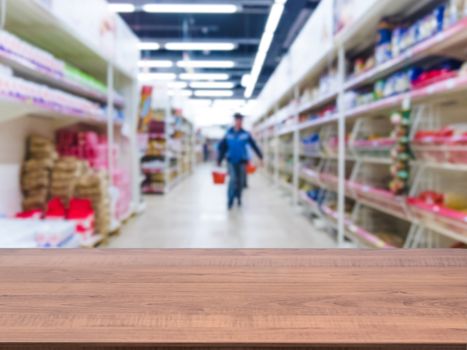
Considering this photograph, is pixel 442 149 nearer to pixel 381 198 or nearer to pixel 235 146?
pixel 381 198

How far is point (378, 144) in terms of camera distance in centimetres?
361

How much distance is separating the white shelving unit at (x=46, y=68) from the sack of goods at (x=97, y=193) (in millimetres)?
499

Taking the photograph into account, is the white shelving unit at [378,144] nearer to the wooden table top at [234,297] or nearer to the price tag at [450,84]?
the price tag at [450,84]

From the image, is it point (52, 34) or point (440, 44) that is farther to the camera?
point (52, 34)

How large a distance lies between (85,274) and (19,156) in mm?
3415

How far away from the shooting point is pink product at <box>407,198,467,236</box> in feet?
7.95

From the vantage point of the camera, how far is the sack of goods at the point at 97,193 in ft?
13.8

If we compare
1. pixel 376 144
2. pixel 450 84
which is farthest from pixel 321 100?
pixel 450 84

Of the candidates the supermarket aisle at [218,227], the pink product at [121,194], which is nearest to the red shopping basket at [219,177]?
the supermarket aisle at [218,227]

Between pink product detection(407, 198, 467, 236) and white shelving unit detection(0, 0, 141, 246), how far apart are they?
2.75m

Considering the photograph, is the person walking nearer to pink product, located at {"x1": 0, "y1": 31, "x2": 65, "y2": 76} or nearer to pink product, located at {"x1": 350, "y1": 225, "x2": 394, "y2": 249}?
pink product, located at {"x1": 350, "y1": 225, "x2": 394, "y2": 249}

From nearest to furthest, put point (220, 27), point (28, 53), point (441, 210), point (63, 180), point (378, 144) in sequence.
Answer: point (441, 210), point (28, 53), point (378, 144), point (63, 180), point (220, 27)

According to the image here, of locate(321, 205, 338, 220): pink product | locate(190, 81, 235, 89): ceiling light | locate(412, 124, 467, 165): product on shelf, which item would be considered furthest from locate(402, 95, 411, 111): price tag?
locate(190, 81, 235, 89): ceiling light

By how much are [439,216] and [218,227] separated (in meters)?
3.28
